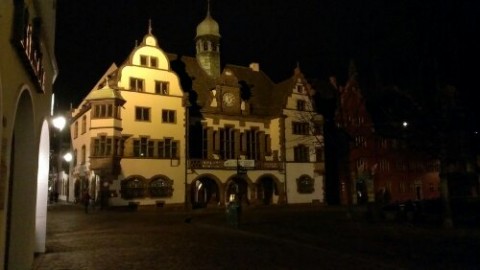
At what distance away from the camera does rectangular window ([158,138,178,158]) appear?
42.8 metres

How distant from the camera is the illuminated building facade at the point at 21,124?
6.65m

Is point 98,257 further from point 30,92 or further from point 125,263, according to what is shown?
point 30,92

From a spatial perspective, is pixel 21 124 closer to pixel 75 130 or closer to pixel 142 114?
pixel 142 114

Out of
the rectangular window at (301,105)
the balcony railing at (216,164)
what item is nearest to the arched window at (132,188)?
the balcony railing at (216,164)

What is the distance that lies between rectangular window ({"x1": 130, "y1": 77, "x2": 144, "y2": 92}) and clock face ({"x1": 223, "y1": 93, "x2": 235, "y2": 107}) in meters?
9.24

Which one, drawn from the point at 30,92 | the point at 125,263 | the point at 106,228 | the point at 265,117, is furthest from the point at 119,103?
the point at 30,92

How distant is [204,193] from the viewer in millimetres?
48406

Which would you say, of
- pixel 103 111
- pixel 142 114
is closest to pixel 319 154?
pixel 142 114

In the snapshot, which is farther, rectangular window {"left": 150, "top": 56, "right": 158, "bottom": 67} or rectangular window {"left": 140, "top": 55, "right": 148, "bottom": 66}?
rectangular window {"left": 150, "top": 56, "right": 158, "bottom": 67}

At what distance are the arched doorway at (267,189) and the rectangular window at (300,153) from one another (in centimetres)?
374

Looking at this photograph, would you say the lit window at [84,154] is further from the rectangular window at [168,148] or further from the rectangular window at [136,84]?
the rectangular window at [136,84]

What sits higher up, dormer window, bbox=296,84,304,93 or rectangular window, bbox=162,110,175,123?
dormer window, bbox=296,84,304,93

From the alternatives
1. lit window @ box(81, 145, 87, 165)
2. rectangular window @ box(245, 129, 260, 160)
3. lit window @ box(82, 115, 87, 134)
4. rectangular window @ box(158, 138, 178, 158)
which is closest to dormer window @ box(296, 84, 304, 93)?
rectangular window @ box(245, 129, 260, 160)

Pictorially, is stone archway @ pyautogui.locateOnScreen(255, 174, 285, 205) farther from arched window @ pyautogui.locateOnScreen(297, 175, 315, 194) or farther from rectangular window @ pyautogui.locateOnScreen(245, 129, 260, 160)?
rectangular window @ pyautogui.locateOnScreen(245, 129, 260, 160)
